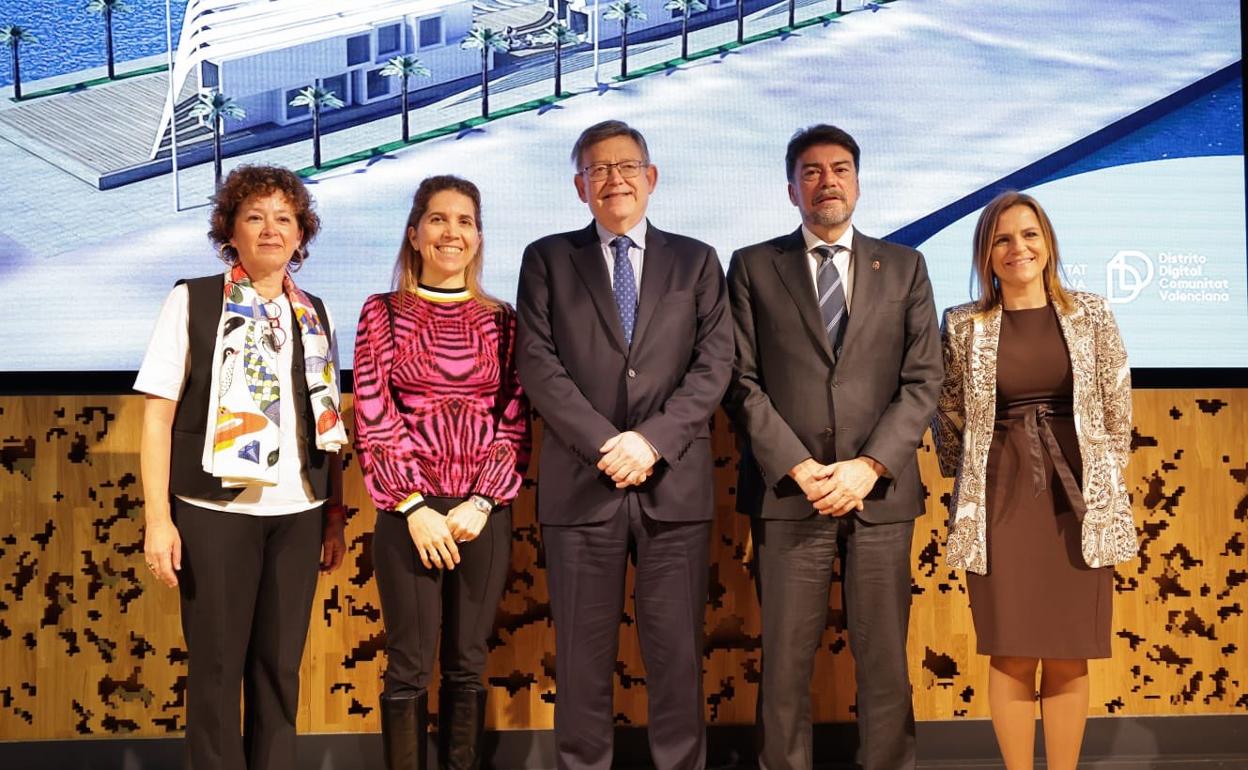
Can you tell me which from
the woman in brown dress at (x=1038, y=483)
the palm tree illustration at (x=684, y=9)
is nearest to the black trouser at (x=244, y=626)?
the woman in brown dress at (x=1038, y=483)

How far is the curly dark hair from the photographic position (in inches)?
95.3

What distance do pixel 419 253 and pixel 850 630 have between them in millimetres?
1506

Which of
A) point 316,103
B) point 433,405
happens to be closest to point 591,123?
point 316,103

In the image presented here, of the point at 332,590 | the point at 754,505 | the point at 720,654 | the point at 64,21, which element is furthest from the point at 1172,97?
the point at 64,21

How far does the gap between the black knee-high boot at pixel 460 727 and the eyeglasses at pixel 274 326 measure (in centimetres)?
97

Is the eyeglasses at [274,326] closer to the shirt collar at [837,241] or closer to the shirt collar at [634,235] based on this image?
the shirt collar at [634,235]

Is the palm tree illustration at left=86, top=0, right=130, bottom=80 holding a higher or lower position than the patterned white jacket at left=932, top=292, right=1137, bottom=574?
higher

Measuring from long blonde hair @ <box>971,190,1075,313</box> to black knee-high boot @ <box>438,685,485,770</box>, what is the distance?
5.58 ft

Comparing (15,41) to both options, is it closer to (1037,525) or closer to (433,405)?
(433,405)

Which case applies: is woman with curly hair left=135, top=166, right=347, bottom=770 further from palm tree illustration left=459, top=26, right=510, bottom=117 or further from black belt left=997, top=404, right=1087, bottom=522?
black belt left=997, top=404, right=1087, bottom=522

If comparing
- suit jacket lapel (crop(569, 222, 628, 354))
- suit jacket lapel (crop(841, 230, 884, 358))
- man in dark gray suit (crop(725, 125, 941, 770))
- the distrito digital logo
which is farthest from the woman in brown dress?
suit jacket lapel (crop(569, 222, 628, 354))

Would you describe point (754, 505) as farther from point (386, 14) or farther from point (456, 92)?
point (386, 14)

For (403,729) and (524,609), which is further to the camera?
(524,609)

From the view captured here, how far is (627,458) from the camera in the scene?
241 cm
